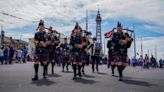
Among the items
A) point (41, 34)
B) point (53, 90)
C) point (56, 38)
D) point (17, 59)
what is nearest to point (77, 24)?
point (41, 34)

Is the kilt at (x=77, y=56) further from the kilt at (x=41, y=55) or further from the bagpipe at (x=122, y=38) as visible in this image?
the bagpipe at (x=122, y=38)

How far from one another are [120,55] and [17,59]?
23.1 meters

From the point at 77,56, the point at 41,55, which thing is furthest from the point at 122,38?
the point at 41,55

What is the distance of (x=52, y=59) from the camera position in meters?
13.9

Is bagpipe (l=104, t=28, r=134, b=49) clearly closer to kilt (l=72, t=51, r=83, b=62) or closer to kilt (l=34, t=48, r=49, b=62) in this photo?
kilt (l=72, t=51, r=83, b=62)

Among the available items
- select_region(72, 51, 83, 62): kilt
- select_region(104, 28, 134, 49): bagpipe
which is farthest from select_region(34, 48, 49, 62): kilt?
select_region(104, 28, 134, 49): bagpipe

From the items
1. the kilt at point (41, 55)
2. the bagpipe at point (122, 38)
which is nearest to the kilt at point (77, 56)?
the kilt at point (41, 55)

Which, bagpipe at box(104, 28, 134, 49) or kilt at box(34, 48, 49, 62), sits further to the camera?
bagpipe at box(104, 28, 134, 49)

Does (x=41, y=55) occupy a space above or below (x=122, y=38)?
below

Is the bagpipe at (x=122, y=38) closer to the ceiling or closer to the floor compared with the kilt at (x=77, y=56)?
closer to the ceiling

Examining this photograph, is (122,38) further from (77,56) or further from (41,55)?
(41,55)

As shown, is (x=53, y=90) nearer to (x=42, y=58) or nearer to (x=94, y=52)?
(x=42, y=58)

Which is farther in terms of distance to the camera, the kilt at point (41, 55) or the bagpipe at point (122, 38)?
the bagpipe at point (122, 38)

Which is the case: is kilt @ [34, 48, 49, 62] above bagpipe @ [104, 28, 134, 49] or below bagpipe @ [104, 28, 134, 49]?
below
